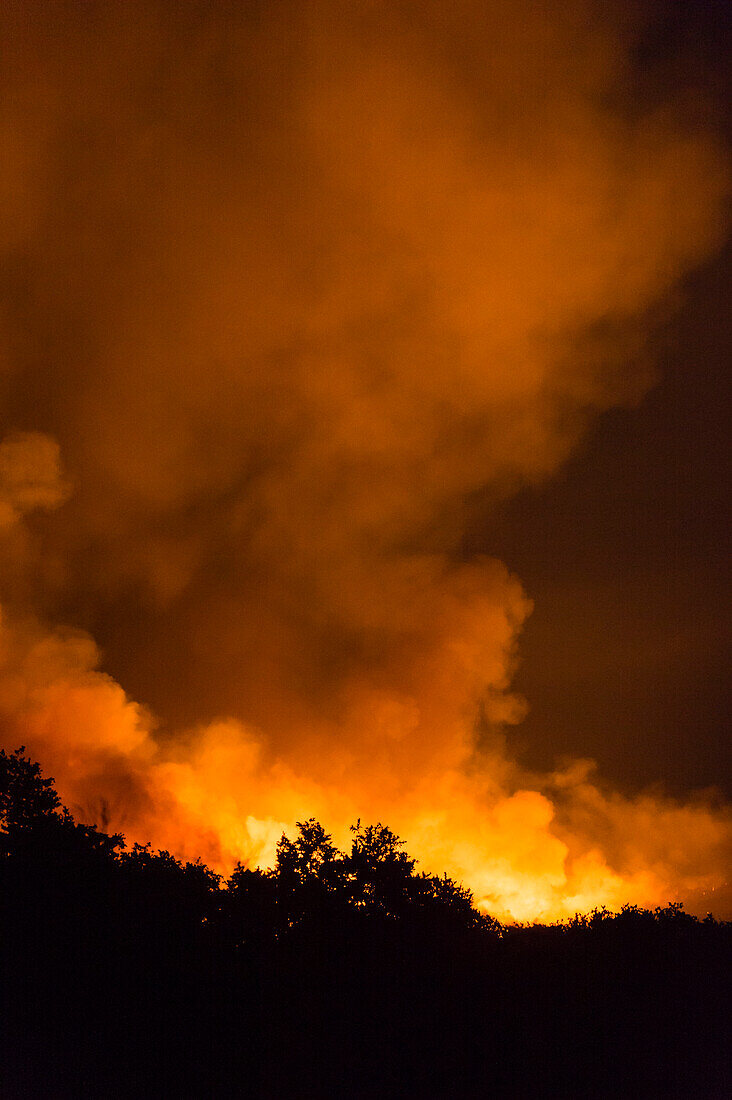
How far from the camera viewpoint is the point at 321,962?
28.7 meters

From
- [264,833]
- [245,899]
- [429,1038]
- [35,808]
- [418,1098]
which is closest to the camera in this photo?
[418,1098]

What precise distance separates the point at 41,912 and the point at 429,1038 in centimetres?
1819

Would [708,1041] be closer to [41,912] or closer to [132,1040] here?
[132,1040]

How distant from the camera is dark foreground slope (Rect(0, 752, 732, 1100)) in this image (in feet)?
78.4

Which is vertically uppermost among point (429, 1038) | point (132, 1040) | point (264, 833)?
point (264, 833)

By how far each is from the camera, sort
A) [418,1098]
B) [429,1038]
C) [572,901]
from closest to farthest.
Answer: [418,1098]
[429,1038]
[572,901]

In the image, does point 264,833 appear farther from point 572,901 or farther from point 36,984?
point 36,984

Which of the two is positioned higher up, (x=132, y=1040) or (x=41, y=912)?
(x=41, y=912)

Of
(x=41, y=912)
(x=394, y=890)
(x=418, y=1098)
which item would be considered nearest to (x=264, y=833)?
(x=394, y=890)

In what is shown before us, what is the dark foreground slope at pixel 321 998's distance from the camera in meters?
23.9

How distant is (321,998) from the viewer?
26891 mm

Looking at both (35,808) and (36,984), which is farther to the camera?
(35,808)

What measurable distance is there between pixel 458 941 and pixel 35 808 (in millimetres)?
26281

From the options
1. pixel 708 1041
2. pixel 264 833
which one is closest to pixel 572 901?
pixel 264 833
